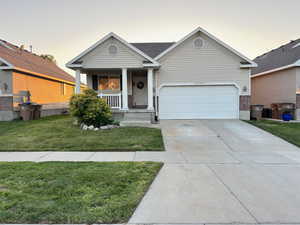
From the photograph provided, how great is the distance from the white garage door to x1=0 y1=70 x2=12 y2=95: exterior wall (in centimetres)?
980

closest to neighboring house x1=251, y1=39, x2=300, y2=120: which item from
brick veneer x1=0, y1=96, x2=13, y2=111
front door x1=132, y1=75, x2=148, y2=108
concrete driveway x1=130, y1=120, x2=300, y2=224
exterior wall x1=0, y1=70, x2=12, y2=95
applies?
concrete driveway x1=130, y1=120, x2=300, y2=224

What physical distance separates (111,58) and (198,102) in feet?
20.2

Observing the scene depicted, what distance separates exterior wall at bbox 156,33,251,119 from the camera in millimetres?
12062

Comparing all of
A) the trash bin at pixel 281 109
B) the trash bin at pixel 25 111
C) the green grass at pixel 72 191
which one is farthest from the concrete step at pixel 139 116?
the trash bin at pixel 281 109

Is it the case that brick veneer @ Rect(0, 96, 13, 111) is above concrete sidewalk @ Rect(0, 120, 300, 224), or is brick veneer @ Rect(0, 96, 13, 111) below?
above

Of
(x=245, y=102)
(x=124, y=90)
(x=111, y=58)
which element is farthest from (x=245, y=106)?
(x=111, y=58)

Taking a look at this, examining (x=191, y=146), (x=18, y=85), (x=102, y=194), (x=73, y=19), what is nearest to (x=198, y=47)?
(x=191, y=146)

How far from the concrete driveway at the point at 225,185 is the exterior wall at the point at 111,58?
604cm

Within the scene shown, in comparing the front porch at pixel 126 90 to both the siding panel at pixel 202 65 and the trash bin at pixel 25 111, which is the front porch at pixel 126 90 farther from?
the trash bin at pixel 25 111

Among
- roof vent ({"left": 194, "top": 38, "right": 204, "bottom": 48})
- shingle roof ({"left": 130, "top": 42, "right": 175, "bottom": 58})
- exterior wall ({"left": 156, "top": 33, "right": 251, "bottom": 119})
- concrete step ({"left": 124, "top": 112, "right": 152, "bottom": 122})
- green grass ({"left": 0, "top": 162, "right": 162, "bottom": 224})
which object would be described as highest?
shingle roof ({"left": 130, "top": 42, "right": 175, "bottom": 58})

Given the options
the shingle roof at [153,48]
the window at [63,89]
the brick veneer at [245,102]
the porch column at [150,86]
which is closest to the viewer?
the porch column at [150,86]

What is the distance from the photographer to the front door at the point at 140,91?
14.1 meters

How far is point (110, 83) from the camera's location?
1356cm

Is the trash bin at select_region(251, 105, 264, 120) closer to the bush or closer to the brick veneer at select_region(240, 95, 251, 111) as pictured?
the brick veneer at select_region(240, 95, 251, 111)
